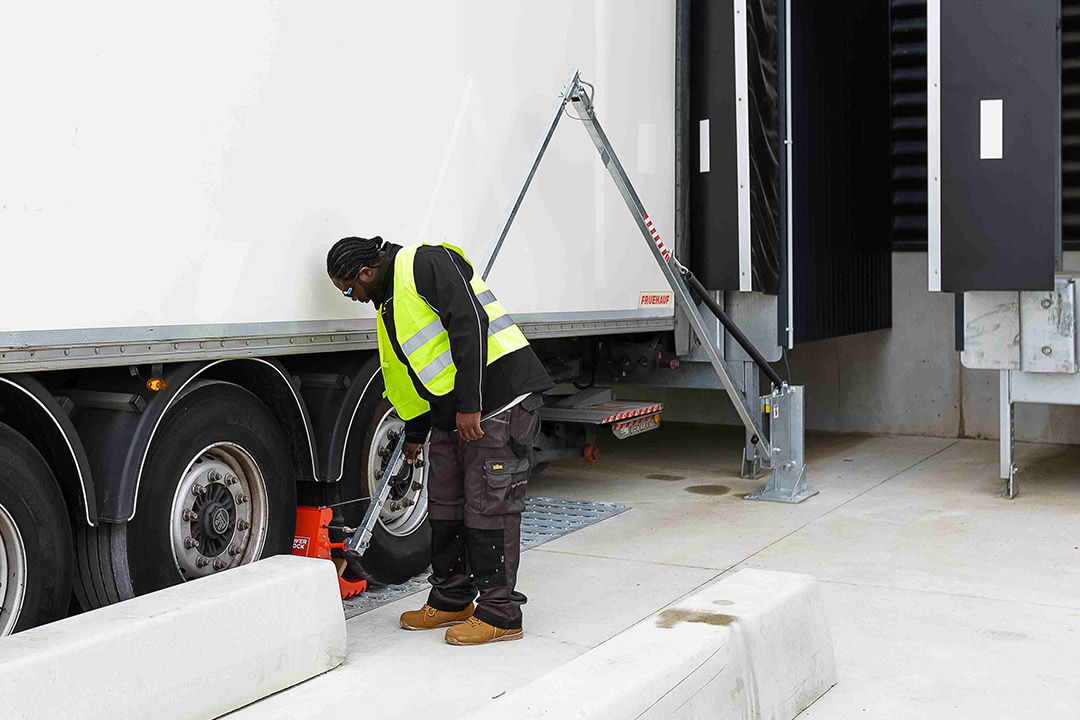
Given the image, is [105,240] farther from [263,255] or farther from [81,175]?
[263,255]

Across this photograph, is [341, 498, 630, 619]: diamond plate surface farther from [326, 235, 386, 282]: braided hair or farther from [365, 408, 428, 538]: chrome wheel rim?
[326, 235, 386, 282]: braided hair

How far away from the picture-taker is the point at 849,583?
5477 mm

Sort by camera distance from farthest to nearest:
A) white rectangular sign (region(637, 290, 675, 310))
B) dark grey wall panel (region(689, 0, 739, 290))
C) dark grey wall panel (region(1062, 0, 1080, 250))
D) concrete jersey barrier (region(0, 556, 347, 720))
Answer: dark grey wall panel (region(1062, 0, 1080, 250)), dark grey wall panel (region(689, 0, 739, 290)), white rectangular sign (region(637, 290, 675, 310)), concrete jersey barrier (region(0, 556, 347, 720))

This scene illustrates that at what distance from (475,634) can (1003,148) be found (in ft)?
15.3

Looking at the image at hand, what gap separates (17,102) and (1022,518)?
5735mm

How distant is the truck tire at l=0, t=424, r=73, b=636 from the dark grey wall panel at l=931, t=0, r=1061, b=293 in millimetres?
5488

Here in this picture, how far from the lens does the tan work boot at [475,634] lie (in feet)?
14.9

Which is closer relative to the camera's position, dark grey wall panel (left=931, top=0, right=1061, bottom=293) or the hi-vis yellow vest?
the hi-vis yellow vest

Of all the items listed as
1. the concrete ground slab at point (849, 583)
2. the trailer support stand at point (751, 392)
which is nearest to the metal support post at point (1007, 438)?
the concrete ground slab at point (849, 583)

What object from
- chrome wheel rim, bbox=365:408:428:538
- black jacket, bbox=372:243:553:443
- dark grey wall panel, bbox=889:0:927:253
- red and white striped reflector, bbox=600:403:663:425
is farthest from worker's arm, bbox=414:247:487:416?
dark grey wall panel, bbox=889:0:927:253

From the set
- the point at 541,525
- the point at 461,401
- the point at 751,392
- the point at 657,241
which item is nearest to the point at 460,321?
the point at 461,401

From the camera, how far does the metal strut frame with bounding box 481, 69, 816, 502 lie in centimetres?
580

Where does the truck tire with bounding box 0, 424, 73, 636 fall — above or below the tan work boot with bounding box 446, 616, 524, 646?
above

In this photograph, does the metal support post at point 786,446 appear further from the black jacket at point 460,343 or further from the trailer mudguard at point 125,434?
the trailer mudguard at point 125,434
